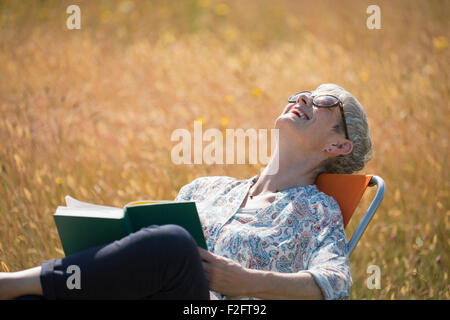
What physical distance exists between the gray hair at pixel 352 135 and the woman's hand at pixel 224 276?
35.8 inches

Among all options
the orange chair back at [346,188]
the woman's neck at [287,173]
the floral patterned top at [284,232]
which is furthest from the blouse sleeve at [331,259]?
the woman's neck at [287,173]

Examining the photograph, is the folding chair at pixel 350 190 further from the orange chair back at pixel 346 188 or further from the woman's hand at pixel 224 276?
the woman's hand at pixel 224 276

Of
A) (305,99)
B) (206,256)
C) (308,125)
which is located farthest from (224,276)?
(305,99)

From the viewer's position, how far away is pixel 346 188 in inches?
99.7

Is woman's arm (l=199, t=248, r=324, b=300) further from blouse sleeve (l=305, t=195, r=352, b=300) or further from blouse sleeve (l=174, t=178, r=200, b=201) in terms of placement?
blouse sleeve (l=174, t=178, r=200, b=201)

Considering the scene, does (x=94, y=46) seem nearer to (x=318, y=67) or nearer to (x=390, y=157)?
(x=318, y=67)

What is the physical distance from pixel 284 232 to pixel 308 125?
56 centimetres

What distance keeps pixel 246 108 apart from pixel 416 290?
2.40 metres

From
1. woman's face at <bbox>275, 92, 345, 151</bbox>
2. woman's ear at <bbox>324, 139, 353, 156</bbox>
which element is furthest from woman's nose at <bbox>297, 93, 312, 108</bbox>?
woman's ear at <bbox>324, 139, 353, 156</bbox>

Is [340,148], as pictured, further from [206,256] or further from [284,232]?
[206,256]

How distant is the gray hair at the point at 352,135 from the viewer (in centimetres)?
258

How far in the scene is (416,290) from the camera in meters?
3.13

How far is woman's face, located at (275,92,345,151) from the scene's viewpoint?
255cm

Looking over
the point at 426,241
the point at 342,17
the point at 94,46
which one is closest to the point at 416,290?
the point at 426,241
